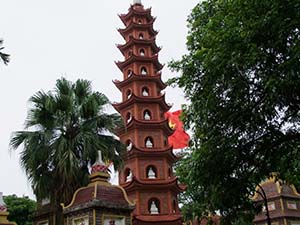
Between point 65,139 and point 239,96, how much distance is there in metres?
7.18

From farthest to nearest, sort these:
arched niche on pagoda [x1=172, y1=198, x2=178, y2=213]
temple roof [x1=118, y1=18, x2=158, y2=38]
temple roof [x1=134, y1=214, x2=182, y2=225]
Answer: temple roof [x1=118, y1=18, x2=158, y2=38], arched niche on pagoda [x1=172, y1=198, x2=178, y2=213], temple roof [x1=134, y1=214, x2=182, y2=225]

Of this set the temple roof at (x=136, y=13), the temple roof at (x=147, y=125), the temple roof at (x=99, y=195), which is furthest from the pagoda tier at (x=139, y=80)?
the temple roof at (x=99, y=195)

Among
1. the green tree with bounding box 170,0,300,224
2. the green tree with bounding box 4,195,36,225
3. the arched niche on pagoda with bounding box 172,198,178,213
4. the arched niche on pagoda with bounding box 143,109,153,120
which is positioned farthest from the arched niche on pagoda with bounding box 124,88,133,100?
the green tree with bounding box 170,0,300,224

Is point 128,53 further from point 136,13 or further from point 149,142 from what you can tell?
point 149,142

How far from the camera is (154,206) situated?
971 inches

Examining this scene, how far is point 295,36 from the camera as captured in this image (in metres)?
9.20

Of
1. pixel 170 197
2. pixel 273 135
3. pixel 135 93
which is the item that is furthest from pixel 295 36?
pixel 135 93

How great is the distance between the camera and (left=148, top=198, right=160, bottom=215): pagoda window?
80.2ft

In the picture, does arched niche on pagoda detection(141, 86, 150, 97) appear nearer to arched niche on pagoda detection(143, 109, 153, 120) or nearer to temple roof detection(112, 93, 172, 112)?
temple roof detection(112, 93, 172, 112)

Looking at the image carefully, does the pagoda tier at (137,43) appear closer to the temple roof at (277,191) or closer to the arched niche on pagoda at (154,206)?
the arched niche on pagoda at (154,206)

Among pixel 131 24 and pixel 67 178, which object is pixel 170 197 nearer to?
pixel 67 178

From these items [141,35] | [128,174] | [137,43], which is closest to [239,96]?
[128,174]

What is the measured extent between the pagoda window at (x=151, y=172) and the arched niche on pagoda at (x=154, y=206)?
1.51 m

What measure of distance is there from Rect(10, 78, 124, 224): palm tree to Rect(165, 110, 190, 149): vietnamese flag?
12.7 metres
